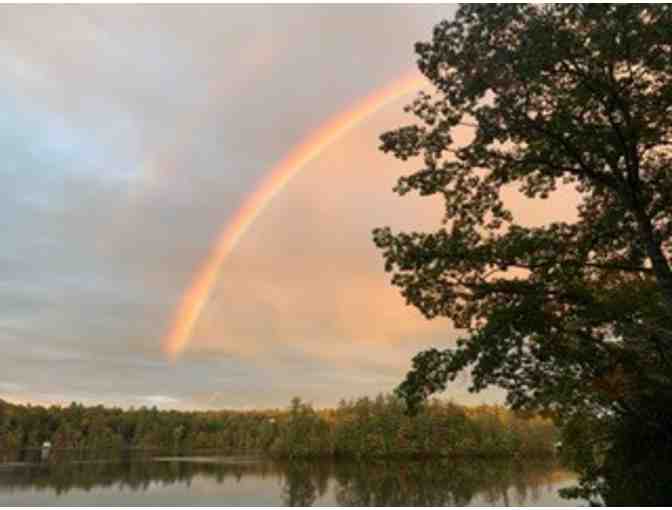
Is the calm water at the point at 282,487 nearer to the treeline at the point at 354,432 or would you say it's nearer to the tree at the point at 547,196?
the treeline at the point at 354,432

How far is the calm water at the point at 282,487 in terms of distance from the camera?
53.1 meters

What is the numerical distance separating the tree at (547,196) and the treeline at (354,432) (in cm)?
9351

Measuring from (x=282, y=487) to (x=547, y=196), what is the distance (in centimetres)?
6292

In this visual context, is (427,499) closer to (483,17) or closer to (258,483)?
(258,483)

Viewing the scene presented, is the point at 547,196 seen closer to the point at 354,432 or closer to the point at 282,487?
the point at 282,487

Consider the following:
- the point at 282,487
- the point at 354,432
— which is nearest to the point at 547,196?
the point at 282,487

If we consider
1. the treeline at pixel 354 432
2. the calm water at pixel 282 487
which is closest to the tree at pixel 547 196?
the calm water at pixel 282 487

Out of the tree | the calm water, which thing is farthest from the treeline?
the tree

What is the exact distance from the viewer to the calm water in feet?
174

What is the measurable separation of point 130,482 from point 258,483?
14018 mm

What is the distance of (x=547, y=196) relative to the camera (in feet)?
42.7

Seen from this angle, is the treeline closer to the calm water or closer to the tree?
the calm water

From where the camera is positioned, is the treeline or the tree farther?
the treeline

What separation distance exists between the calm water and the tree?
30.6 m
